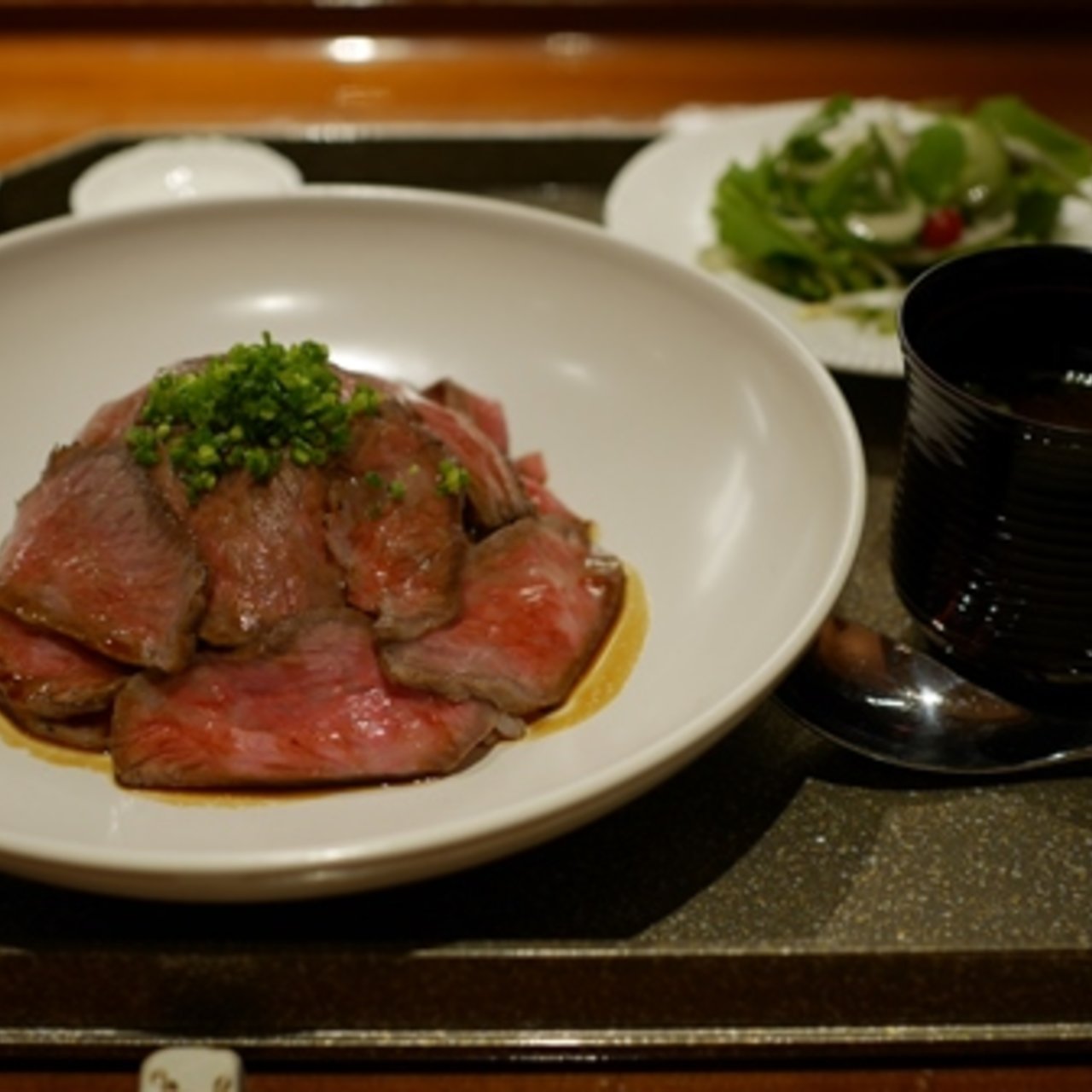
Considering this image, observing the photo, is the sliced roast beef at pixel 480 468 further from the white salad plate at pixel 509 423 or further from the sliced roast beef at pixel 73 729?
the sliced roast beef at pixel 73 729

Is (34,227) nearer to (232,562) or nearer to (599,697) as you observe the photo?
(232,562)

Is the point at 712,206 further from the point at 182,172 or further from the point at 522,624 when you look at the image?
the point at 522,624

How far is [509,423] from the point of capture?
2.28 metres

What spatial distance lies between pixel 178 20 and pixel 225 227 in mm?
2095

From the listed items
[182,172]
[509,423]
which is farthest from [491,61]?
[509,423]

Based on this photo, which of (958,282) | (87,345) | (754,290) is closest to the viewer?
(958,282)

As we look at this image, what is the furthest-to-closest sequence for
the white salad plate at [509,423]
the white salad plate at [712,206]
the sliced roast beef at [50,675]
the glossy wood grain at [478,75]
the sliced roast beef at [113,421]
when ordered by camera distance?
the glossy wood grain at [478,75] < the white salad plate at [712,206] < the sliced roast beef at [113,421] < the sliced roast beef at [50,675] < the white salad plate at [509,423]

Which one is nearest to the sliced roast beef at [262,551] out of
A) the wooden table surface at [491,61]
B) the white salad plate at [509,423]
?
the white salad plate at [509,423]

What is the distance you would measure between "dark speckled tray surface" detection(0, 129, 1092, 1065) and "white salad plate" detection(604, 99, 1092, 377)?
3.39 feet

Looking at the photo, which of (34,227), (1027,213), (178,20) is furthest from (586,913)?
(178,20)

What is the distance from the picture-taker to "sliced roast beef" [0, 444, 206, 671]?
5.56 ft

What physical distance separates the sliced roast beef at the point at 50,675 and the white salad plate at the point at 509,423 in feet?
0.18

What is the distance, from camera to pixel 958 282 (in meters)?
1.93

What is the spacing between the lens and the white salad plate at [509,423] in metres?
1.44
